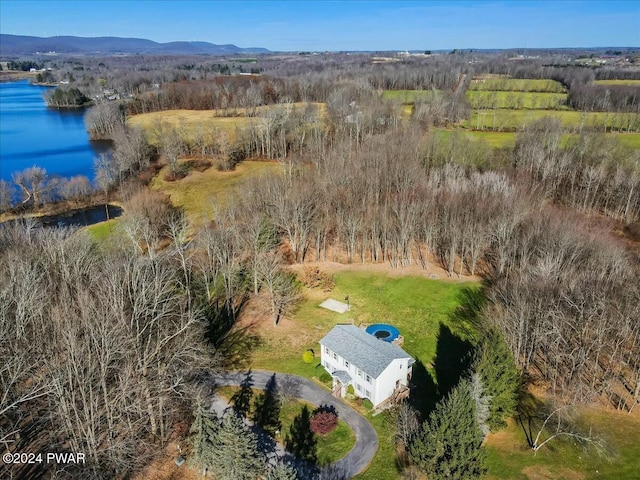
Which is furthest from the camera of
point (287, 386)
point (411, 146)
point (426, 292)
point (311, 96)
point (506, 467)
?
point (311, 96)

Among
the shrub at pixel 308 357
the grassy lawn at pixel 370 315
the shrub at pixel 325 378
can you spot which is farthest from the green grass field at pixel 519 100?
the shrub at pixel 325 378

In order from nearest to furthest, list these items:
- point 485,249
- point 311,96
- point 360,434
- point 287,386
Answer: point 360,434 < point 287,386 < point 485,249 < point 311,96

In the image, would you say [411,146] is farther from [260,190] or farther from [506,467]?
[506,467]

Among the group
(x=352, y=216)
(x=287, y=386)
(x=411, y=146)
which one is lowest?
(x=287, y=386)

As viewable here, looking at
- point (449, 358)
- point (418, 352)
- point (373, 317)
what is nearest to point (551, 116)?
point (373, 317)

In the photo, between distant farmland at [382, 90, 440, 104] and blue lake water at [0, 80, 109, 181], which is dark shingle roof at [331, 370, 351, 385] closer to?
blue lake water at [0, 80, 109, 181]

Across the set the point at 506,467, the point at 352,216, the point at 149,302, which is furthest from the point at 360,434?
the point at 352,216

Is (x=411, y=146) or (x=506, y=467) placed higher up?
(x=411, y=146)
